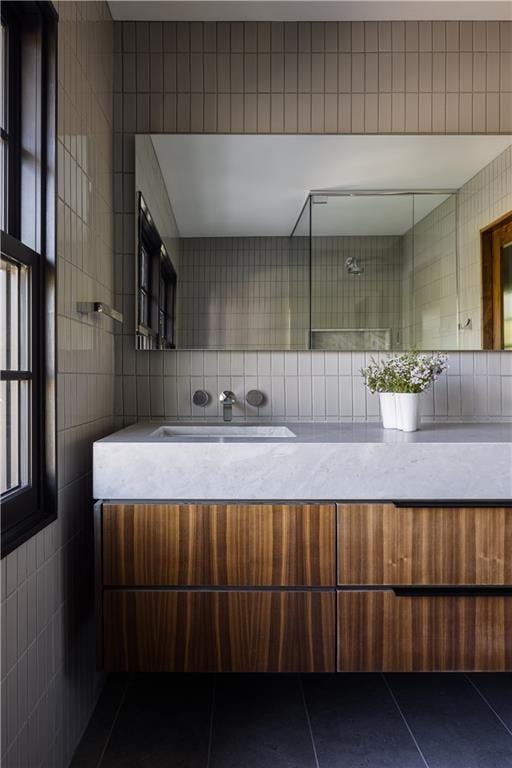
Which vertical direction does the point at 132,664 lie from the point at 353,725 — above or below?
above

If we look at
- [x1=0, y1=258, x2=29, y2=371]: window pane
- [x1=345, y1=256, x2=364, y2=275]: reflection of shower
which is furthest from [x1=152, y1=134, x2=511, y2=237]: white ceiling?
[x1=0, y1=258, x2=29, y2=371]: window pane

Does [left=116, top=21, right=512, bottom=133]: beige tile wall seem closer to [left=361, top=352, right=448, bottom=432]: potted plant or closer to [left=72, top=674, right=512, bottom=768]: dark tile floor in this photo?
[left=361, top=352, right=448, bottom=432]: potted plant

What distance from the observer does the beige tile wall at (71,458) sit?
1.12 metres

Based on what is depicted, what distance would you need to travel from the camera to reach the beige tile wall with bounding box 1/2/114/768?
1.12 metres

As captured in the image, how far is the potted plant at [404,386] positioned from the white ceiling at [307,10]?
1.36 meters

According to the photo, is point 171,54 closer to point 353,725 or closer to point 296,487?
point 296,487

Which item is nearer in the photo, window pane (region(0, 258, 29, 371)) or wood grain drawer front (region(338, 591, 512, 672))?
window pane (region(0, 258, 29, 371))

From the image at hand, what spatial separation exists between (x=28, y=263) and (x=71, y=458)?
57 centimetres

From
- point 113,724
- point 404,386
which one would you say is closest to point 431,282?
point 404,386

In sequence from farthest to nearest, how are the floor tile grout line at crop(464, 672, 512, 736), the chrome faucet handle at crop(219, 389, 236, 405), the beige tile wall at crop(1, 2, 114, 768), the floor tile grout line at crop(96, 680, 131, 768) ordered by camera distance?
1. the chrome faucet handle at crop(219, 389, 236, 405)
2. the floor tile grout line at crop(464, 672, 512, 736)
3. the floor tile grout line at crop(96, 680, 131, 768)
4. the beige tile wall at crop(1, 2, 114, 768)

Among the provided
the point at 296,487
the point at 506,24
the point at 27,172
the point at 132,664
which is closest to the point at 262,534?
the point at 296,487

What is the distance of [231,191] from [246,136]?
22 cm

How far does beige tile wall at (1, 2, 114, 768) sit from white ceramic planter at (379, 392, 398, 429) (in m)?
1.02

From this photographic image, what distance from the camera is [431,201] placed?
2.03 m
